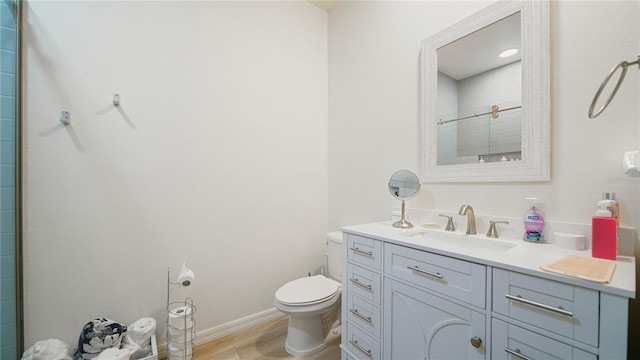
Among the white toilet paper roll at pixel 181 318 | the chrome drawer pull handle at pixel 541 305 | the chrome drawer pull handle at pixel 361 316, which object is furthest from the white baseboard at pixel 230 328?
the chrome drawer pull handle at pixel 541 305

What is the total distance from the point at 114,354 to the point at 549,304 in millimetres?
1916

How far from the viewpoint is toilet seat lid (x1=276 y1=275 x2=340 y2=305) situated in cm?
152

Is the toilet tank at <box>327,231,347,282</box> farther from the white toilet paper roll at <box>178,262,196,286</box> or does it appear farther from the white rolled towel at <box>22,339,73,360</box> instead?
the white rolled towel at <box>22,339,73,360</box>

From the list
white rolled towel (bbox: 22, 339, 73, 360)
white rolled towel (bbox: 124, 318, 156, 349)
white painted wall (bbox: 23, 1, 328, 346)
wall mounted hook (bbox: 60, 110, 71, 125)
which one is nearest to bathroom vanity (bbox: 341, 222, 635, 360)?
white painted wall (bbox: 23, 1, 328, 346)

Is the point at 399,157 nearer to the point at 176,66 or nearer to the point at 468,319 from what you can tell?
the point at 468,319

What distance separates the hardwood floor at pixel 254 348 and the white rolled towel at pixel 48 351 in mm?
661

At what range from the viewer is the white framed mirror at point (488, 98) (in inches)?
43.2

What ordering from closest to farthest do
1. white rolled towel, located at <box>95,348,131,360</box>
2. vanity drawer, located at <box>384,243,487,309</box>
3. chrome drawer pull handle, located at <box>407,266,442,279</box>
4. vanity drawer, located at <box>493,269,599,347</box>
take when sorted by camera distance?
vanity drawer, located at <box>493,269,599,347</box> → vanity drawer, located at <box>384,243,487,309</box> → chrome drawer pull handle, located at <box>407,266,442,279</box> → white rolled towel, located at <box>95,348,131,360</box>

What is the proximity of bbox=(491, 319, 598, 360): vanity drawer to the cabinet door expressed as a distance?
1.7 inches

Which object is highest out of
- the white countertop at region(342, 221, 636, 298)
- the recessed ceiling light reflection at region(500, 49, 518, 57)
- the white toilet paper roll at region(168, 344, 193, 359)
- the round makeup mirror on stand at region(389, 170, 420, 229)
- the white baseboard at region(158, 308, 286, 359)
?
the recessed ceiling light reflection at region(500, 49, 518, 57)

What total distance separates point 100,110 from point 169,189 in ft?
1.93

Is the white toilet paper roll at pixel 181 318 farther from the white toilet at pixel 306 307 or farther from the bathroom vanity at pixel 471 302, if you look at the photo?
the bathroom vanity at pixel 471 302

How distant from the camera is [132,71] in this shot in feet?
4.93

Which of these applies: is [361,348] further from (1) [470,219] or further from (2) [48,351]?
(2) [48,351]
